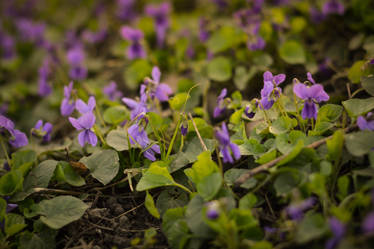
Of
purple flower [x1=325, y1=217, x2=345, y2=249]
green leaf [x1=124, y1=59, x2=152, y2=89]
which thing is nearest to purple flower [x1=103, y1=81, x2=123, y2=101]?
green leaf [x1=124, y1=59, x2=152, y2=89]

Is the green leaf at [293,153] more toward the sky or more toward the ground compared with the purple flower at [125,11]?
more toward the ground

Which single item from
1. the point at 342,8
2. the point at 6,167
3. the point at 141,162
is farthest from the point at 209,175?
the point at 342,8

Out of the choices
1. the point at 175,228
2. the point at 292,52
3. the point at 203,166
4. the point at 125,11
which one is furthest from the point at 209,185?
the point at 125,11

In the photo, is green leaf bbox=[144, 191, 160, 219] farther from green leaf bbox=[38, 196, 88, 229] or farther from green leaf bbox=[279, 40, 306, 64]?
green leaf bbox=[279, 40, 306, 64]

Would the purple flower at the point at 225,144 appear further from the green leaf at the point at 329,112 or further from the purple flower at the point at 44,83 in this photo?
the purple flower at the point at 44,83

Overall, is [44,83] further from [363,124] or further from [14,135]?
[363,124]

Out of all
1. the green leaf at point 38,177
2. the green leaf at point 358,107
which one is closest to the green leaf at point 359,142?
the green leaf at point 358,107
